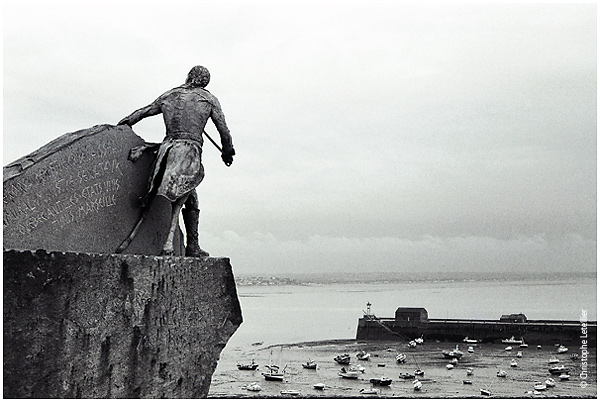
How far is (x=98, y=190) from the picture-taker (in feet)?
20.0

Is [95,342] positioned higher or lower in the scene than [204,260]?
lower

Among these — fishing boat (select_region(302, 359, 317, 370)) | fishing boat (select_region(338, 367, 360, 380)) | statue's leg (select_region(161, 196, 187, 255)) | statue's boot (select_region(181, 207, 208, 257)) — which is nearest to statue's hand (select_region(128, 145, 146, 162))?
statue's leg (select_region(161, 196, 187, 255))

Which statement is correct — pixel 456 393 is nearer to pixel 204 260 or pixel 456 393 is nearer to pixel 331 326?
pixel 204 260

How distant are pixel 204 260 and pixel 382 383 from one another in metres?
21.4

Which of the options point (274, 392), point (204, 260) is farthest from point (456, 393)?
point (204, 260)

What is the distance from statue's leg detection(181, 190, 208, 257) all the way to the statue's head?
982mm

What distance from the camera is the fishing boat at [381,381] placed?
87.6ft

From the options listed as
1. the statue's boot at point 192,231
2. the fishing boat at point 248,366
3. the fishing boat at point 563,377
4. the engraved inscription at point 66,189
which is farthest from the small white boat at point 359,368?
the engraved inscription at point 66,189

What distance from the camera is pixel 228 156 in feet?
22.5

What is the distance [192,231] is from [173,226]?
1.52 ft

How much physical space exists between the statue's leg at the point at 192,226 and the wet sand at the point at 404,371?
1741 centimetres

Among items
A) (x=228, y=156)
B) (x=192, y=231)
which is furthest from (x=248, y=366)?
(x=228, y=156)

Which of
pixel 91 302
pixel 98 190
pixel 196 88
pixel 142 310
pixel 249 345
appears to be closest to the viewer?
pixel 91 302

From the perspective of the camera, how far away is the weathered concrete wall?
16.1 ft
